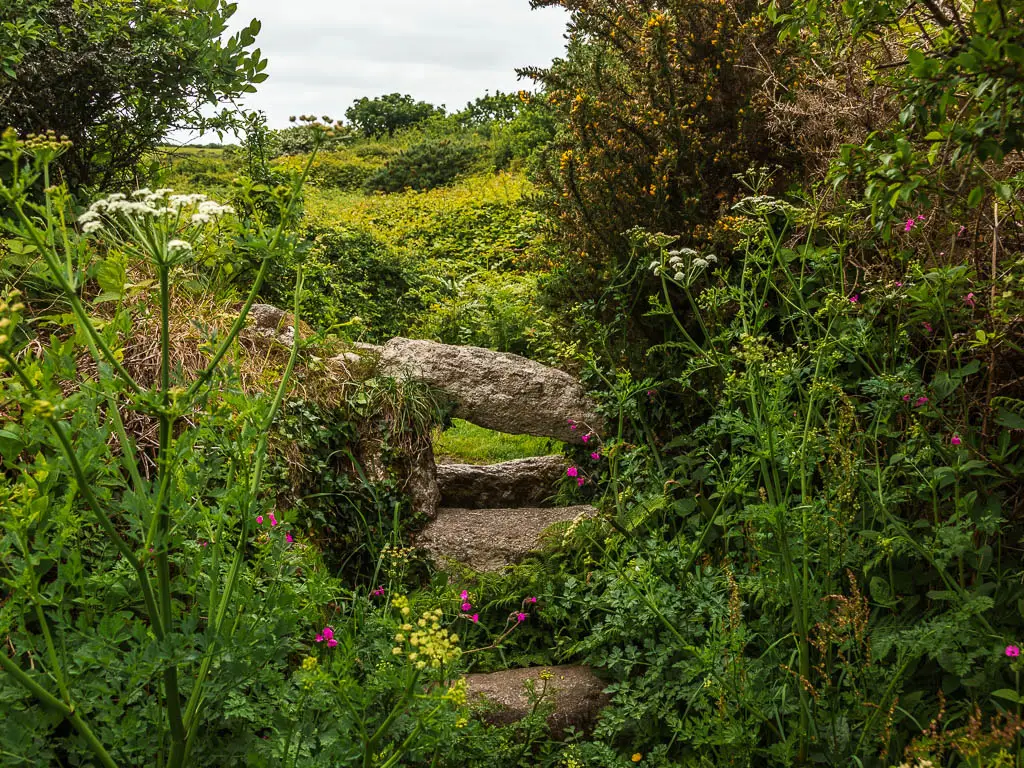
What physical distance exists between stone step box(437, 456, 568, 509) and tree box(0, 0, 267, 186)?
109 inches

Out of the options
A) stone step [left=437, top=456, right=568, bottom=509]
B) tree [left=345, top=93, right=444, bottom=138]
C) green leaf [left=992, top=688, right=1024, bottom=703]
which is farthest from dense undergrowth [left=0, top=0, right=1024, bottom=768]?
tree [left=345, top=93, right=444, bottom=138]

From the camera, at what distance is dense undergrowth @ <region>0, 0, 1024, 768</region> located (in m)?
1.98

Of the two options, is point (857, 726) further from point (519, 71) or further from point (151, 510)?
point (519, 71)

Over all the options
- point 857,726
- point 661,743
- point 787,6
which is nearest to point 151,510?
point 661,743

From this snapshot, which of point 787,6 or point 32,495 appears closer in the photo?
point 32,495

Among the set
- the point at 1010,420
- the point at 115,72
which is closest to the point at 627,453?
the point at 1010,420

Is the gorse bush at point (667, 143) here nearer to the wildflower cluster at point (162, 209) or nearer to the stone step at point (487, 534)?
the stone step at point (487, 534)

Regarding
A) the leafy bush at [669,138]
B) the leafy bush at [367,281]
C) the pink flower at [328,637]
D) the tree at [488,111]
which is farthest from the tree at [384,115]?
the pink flower at [328,637]

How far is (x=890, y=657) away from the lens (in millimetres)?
2891

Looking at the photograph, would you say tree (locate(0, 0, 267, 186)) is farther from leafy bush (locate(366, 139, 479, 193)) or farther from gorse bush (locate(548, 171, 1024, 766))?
leafy bush (locate(366, 139, 479, 193))

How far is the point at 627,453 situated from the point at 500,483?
211cm

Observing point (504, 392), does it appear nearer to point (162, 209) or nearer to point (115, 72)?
point (115, 72)

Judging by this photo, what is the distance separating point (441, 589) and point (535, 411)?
1611 mm

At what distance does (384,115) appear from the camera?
27.3 m
